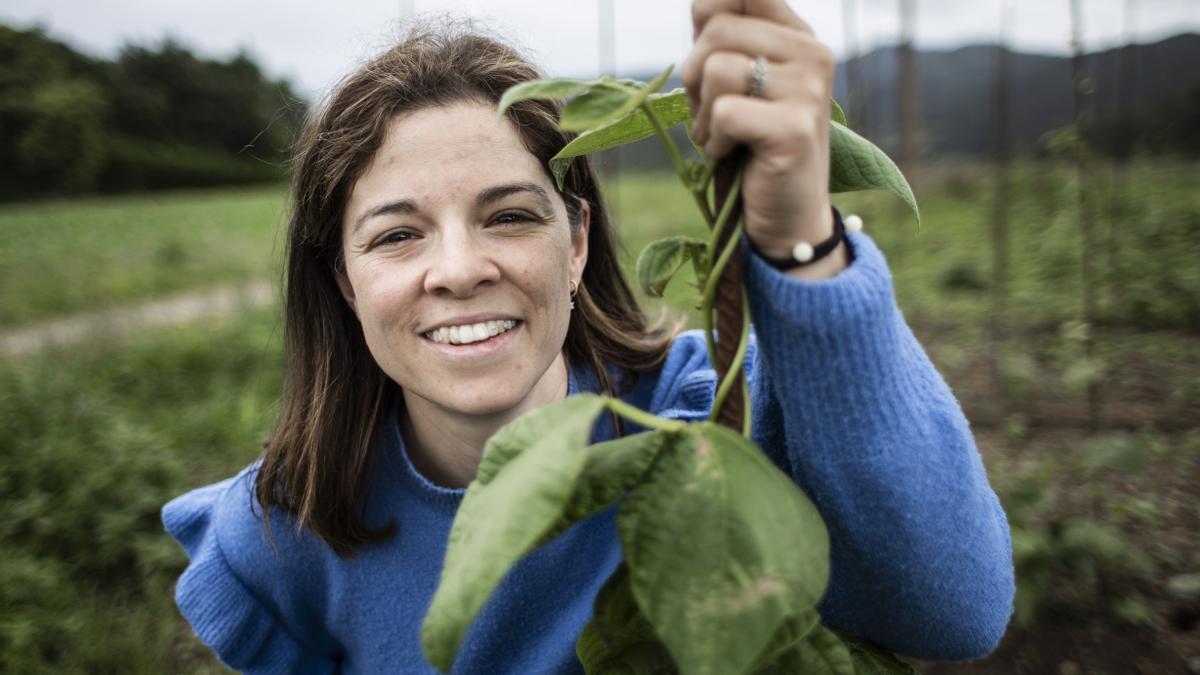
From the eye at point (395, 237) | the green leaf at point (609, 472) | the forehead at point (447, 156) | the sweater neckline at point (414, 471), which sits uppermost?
the forehead at point (447, 156)

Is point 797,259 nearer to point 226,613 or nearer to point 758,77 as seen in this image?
point 758,77

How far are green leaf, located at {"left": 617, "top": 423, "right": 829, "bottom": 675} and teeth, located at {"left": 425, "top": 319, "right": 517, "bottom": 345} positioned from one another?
1.89 feet

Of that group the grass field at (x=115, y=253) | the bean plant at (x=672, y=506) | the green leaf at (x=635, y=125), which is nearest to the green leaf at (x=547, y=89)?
the bean plant at (x=672, y=506)

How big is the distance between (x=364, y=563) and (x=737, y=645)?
108cm

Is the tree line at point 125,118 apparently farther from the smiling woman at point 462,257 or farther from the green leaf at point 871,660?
the green leaf at point 871,660

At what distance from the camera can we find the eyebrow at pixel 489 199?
1117 millimetres

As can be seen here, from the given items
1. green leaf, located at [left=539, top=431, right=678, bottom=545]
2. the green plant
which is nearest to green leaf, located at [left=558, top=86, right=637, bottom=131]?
green leaf, located at [left=539, top=431, right=678, bottom=545]

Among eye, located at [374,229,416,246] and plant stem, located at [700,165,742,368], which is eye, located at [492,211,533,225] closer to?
eye, located at [374,229,416,246]

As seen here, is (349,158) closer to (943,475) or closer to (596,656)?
(596,656)

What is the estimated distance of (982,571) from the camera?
84 centimetres

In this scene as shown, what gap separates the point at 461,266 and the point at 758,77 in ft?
1.92

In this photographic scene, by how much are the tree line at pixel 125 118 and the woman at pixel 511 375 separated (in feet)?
40.3

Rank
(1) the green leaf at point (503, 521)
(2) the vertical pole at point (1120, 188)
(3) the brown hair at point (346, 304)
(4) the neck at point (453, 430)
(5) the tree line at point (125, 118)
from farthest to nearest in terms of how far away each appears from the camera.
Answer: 1. (5) the tree line at point (125, 118)
2. (2) the vertical pole at point (1120, 188)
3. (4) the neck at point (453, 430)
4. (3) the brown hair at point (346, 304)
5. (1) the green leaf at point (503, 521)

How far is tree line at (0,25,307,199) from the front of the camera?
16.5 metres
